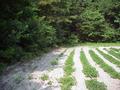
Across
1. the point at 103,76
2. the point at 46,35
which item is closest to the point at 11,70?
the point at 103,76

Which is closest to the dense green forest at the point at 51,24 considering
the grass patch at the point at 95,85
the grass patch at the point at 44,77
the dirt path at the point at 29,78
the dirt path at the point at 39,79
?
the dirt path at the point at 29,78

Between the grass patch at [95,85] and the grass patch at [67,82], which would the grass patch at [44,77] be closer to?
the grass patch at [67,82]

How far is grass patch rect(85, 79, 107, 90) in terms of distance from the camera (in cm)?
932

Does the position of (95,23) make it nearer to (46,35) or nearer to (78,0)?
(78,0)

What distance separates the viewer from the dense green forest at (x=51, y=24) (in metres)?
12.7

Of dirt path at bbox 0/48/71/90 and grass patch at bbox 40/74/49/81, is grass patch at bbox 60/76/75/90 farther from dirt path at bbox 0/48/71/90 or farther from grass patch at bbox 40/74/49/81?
grass patch at bbox 40/74/49/81

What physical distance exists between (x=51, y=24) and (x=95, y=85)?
1866 centimetres

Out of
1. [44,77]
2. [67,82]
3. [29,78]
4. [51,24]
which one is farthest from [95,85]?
[51,24]

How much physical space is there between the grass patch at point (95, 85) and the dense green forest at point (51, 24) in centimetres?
459

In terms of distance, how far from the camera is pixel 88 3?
40.7 m

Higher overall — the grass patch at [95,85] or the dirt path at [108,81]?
the grass patch at [95,85]

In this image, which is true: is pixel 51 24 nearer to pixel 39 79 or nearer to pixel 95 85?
pixel 39 79

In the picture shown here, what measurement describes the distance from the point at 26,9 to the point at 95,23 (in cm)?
2322

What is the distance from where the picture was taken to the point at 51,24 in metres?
27.7
